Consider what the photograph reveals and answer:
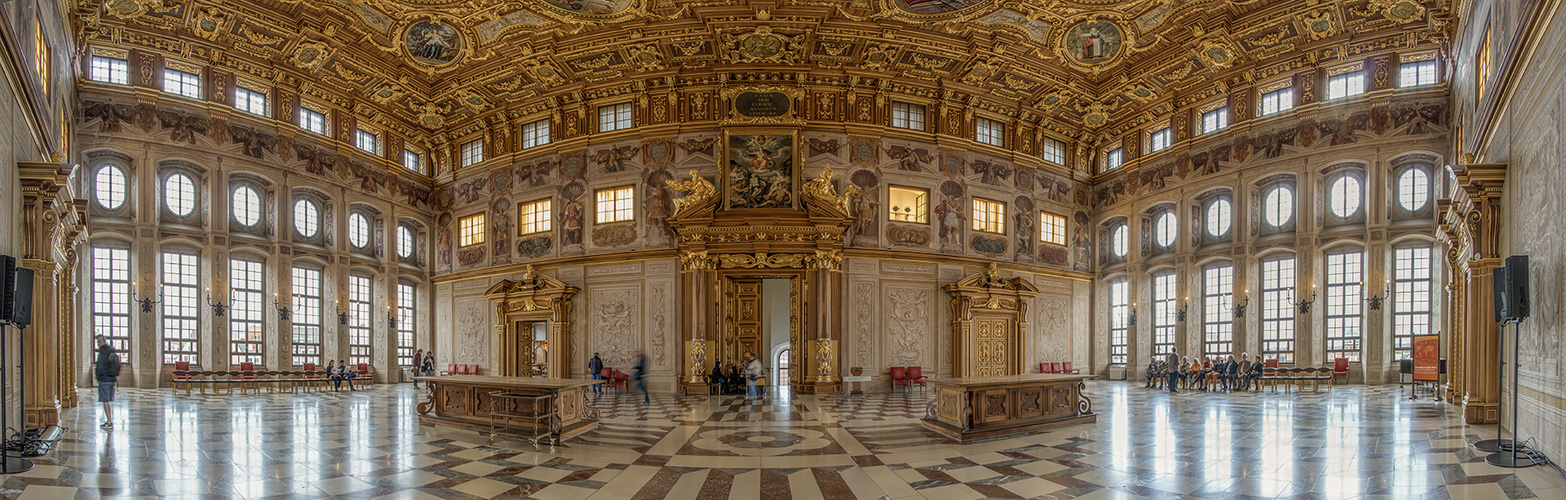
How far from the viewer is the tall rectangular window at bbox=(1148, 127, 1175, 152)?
2388 cm

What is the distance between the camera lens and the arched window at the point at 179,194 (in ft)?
65.9

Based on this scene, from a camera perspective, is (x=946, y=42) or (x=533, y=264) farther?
(x=533, y=264)

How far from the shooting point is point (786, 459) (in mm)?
8898

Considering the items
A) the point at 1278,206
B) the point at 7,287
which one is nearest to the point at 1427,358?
the point at 1278,206

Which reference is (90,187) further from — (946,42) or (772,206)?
(946,42)

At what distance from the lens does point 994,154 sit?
22.9m

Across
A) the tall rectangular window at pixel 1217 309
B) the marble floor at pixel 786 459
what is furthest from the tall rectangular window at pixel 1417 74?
the marble floor at pixel 786 459

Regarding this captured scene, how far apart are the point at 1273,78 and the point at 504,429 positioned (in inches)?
798

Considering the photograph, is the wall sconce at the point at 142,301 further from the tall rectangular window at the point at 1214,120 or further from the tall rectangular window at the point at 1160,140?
the tall rectangular window at the point at 1214,120

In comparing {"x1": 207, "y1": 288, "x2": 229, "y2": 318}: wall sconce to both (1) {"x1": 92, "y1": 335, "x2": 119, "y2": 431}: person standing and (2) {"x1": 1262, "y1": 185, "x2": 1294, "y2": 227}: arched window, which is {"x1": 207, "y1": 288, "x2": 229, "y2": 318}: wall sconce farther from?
(2) {"x1": 1262, "y1": 185, "x2": 1294, "y2": 227}: arched window

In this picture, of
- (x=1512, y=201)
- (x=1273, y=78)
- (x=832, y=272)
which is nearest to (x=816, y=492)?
(x=1512, y=201)

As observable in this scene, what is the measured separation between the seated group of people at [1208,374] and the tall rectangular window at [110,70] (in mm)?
25429

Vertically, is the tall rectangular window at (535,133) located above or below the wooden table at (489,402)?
above

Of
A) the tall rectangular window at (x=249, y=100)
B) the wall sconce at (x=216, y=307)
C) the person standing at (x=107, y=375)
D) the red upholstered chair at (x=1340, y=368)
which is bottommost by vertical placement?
the red upholstered chair at (x=1340, y=368)
